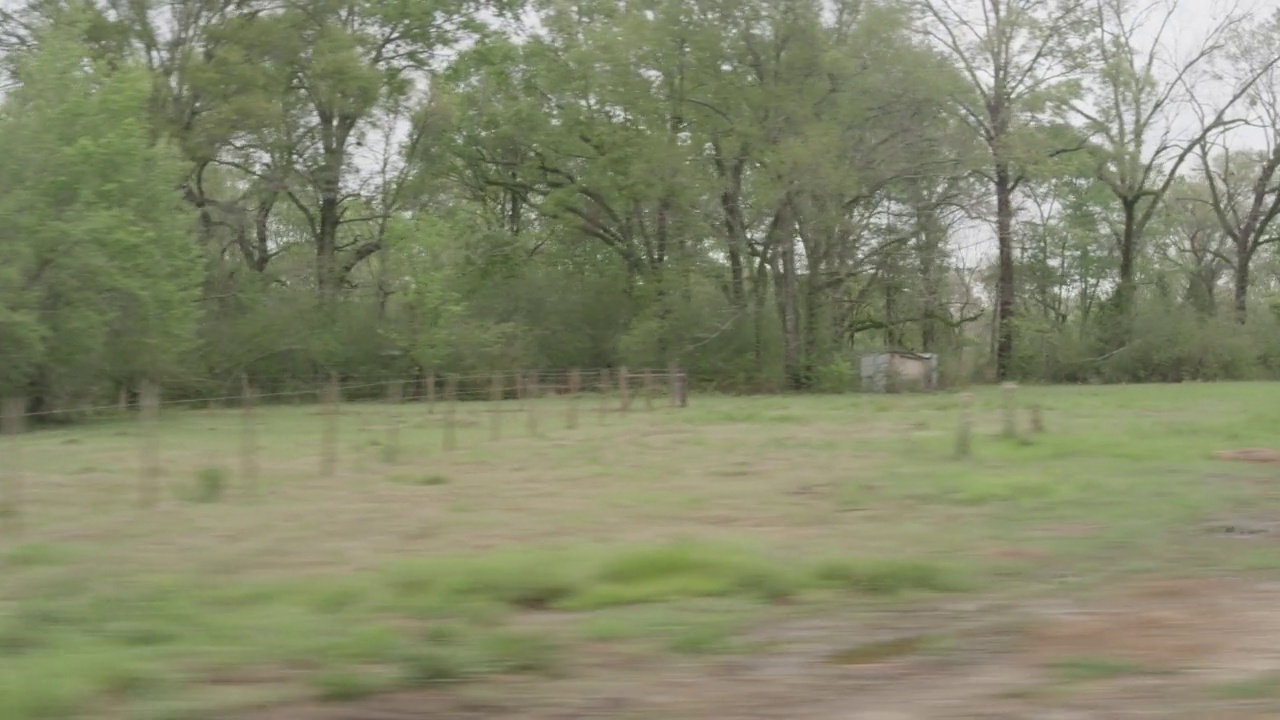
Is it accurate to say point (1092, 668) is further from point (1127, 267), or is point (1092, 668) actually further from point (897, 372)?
point (1127, 267)

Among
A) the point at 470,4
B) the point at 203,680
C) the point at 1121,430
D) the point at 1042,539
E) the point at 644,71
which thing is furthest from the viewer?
the point at 470,4

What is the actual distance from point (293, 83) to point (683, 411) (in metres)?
19.3

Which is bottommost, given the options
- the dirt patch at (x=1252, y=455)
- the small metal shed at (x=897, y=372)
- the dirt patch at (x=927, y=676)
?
the dirt patch at (x=927, y=676)

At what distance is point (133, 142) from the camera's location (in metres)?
27.7

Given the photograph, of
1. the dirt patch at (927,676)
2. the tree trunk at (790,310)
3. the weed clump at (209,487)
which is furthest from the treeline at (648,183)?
the dirt patch at (927,676)

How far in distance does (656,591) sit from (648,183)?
3240cm

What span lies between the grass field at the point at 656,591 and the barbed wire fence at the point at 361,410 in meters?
0.39

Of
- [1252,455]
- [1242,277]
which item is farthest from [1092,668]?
[1242,277]

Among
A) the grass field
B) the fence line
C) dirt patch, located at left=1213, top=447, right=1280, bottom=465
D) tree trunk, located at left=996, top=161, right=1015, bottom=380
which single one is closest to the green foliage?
the fence line

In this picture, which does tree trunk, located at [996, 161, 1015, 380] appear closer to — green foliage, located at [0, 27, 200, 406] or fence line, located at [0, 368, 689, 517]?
fence line, located at [0, 368, 689, 517]

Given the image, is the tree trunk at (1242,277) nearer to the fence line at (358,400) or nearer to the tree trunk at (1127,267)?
the tree trunk at (1127,267)

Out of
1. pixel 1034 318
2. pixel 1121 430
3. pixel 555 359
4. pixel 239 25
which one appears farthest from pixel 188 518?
pixel 1034 318

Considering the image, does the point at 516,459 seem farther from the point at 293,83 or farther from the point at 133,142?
the point at 293,83

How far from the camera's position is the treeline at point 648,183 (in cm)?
3684
